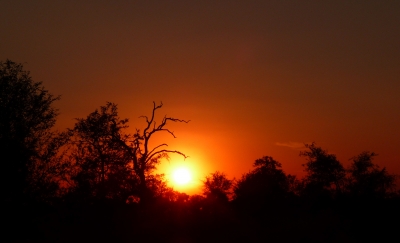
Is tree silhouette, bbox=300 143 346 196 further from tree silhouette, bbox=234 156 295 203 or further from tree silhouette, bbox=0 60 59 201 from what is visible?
tree silhouette, bbox=0 60 59 201

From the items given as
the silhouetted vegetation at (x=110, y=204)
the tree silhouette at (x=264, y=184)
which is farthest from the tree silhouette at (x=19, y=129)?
the tree silhouette at (x=264, y=184)

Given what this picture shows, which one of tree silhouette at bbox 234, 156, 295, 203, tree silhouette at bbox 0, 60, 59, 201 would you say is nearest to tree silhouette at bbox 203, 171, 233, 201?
tree silhouette at bbox 234, 156, 295, 203

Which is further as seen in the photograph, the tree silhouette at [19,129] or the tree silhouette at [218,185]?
the tree silhouette at [218,185]

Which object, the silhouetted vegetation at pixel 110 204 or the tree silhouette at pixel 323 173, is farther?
the tree silhouette at pixel 323 173

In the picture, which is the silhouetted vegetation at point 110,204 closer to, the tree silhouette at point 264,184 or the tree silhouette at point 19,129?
the tree silhouette at point 19,129

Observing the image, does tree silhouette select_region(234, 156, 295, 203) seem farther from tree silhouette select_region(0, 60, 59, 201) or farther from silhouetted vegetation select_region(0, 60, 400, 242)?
tree silhouette select_region(0, 60, 59, 201)

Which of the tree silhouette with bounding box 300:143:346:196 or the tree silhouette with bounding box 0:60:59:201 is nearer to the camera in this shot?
the tree silhouette with bounding box 0:60:59:201

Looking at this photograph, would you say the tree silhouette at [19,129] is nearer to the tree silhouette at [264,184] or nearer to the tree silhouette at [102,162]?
the tree silhouette at [102,162]

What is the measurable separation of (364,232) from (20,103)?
28.4 meters

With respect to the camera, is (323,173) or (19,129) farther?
(323,173)

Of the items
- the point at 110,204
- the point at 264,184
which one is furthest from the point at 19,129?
the point at 264,184

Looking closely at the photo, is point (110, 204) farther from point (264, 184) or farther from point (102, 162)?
point (264, 184)

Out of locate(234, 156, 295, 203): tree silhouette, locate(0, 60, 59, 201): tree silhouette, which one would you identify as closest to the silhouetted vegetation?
locate(0, 60, 59, 201): tree silhouette

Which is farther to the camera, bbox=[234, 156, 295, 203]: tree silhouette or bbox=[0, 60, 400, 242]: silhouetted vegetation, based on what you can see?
bbox=[234, 156, 295, 203]: tree silhouette
